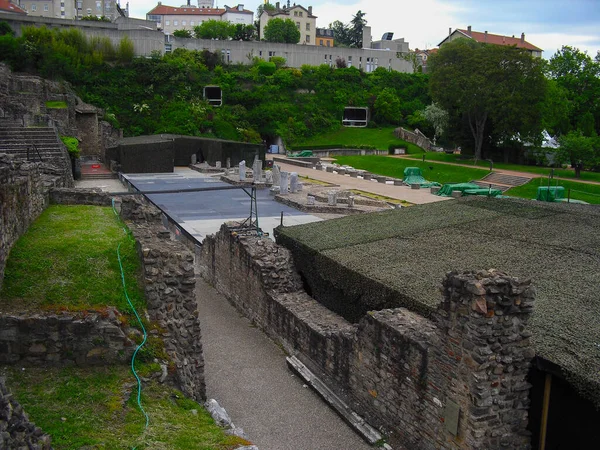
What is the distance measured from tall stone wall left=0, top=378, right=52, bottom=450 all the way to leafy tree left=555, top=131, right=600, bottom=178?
3967 centimetres

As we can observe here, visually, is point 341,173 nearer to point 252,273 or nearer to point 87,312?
point 252,273

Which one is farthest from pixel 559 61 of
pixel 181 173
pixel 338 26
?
pixel 338 26

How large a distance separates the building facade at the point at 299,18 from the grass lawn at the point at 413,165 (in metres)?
55.8

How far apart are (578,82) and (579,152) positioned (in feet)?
61.8

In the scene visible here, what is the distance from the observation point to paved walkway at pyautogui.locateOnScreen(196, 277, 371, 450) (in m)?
9.62

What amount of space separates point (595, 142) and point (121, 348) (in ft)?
127

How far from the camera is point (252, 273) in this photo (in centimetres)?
1466

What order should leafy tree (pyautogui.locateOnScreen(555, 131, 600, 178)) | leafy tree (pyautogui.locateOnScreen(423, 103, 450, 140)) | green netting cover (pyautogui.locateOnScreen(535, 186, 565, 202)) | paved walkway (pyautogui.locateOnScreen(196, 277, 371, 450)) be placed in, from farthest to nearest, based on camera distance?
leafy tree (pyautogui.locateOnScreen(423, 103, 450, 140)), leafy tree (pyautogui.locateOnScreen(555, 131, 600, 178)), green netting cover (pyautogui.locateOnScreen(535, 186, 565, 202)), paved walkway (pyautogui.locateOnScreen(196, 277, 371, 450))

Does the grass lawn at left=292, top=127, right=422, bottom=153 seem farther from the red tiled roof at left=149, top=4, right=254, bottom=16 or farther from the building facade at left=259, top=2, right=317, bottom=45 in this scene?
the red tiled roof at left=149, top=4, right=254, bottom=16

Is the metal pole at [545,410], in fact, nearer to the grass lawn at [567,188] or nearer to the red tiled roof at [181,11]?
the grass lawn at [567,188]

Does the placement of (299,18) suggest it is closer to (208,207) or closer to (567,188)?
(567,188)

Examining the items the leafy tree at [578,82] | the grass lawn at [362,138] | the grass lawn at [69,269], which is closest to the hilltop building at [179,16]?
the grass lawn at [362,138]

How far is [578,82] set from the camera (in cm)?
5453

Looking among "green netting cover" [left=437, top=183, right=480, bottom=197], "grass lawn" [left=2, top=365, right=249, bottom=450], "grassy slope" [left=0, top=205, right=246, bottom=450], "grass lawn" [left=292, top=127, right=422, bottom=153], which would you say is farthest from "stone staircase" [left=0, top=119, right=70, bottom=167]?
"grass lawn" [left=292, top=127, right=422, bottom=153]
